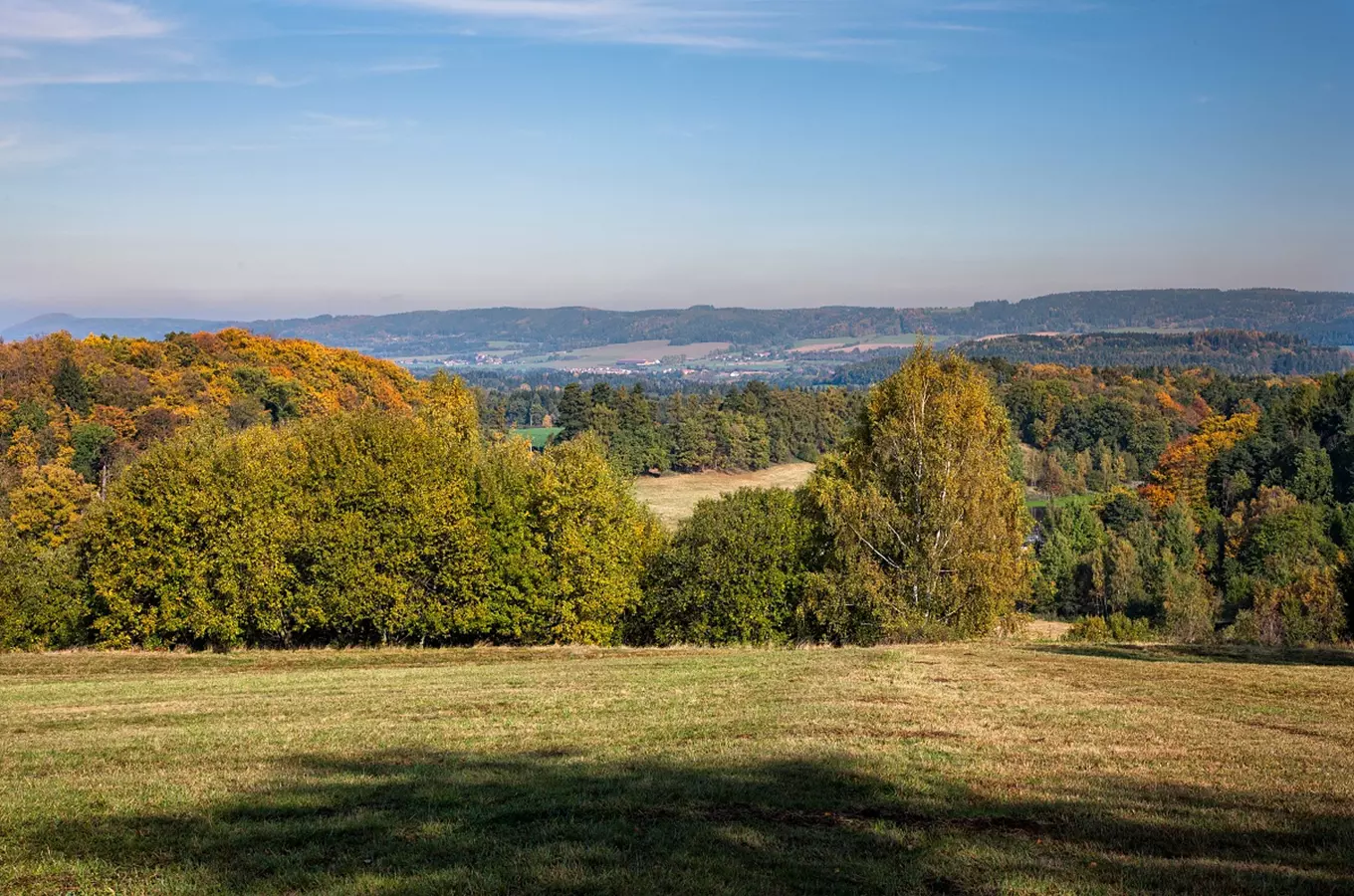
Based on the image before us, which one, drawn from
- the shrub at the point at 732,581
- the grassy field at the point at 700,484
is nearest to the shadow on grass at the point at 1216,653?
the shrub at the point at 732,581

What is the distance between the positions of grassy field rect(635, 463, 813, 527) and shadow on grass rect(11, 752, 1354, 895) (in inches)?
4401

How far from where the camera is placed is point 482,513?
47188 millimetres

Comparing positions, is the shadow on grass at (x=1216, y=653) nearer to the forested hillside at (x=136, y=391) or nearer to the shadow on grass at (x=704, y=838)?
the shadow on grass at (x=704, y=838)

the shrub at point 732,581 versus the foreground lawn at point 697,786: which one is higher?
the foreground lawn at point 697,786

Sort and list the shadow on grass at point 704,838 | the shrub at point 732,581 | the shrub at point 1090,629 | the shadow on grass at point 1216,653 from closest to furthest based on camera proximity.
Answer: the shadow on grass at point 704,838 < the shadow on grass at point 1216,653 < the shrub at point 732,581 < the shrub at point 1090,629

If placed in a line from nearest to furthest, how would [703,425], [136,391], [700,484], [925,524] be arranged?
[925,524] → [136,391] → [700,484] → [703,425]

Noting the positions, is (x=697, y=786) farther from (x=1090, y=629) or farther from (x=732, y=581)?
(x=1090, y=629)

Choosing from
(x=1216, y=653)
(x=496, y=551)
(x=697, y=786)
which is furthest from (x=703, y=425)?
(x=697, y=786)

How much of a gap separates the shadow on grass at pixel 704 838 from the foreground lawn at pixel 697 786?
0.05 metres

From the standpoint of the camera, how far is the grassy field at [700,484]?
447 ft

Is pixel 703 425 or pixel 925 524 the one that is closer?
pixel 925 524

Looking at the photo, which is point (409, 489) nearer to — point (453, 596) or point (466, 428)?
point (453, 596)

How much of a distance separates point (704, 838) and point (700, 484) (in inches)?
Answer: 5603

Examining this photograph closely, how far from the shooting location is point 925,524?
41969 mm
